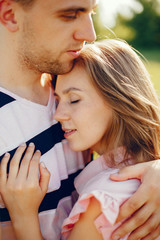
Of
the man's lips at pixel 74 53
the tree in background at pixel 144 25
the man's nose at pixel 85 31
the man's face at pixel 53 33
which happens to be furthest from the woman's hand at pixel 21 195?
the tree in background at pixel 144 25

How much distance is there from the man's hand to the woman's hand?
0.54 m

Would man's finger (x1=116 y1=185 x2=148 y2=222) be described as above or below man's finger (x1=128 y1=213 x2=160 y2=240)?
above

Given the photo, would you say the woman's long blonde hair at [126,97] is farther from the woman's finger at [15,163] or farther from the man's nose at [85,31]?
the woman's finger at [15,163]

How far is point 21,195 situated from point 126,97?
109 cm

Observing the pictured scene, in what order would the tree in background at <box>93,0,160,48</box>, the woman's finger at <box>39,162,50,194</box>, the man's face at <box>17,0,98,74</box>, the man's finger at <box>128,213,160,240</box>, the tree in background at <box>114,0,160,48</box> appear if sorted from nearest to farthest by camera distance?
the man's finger at <box>128,213,160,240</box> → the woman's finger at <box>39,162,50,194</box> → the man's face at <box>17,0,98,74</box> → the tree in background at <box>114,0,160,48</box> → the tree in background at <box>93,0,160,48</box>

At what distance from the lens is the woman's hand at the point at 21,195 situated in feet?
7.03

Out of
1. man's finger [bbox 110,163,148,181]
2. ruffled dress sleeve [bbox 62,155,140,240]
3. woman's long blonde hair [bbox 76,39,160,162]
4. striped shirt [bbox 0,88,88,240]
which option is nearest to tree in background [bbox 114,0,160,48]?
woman's long blonde hair [bbox 76,39,160,162]

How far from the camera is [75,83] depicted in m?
2.50

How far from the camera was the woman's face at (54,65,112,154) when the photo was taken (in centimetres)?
249

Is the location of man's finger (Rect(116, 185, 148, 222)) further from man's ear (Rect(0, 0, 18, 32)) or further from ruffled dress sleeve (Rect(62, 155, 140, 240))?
man's ear (Rect(0, 0, 18, 32))

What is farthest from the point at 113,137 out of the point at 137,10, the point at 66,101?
the point at 137,10

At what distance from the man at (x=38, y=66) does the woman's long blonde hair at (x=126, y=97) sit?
0.64 ft

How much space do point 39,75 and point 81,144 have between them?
2.19ft

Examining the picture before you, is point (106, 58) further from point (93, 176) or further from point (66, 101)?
point (93, 176)
